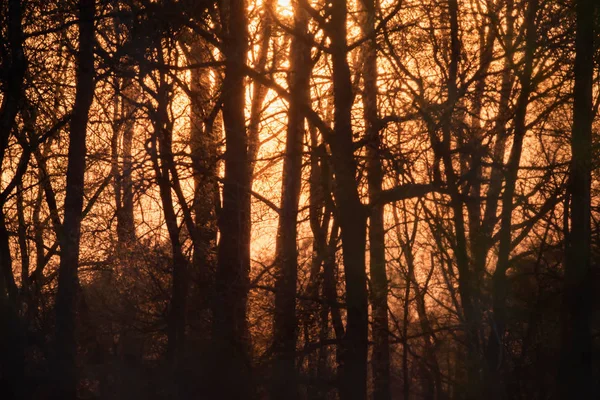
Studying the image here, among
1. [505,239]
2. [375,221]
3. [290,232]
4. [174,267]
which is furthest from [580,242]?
[174,267]

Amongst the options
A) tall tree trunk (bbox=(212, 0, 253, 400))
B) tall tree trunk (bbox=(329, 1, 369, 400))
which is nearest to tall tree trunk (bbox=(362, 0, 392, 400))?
tall tree trunk (bbox=(329, 1, 369, 400))

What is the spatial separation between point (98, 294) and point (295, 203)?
4.10 meters

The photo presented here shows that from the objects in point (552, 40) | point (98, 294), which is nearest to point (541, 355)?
point (552, 40)

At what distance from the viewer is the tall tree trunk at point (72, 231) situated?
12375 mm

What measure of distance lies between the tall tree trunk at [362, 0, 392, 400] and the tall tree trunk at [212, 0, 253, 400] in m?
1.99

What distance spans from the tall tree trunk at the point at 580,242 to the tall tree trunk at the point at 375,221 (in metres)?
3.04

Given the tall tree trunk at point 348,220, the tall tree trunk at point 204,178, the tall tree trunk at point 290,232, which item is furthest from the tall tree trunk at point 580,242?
the tall tree trunk at point 204,178

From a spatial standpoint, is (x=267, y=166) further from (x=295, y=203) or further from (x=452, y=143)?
(x=452, y=143)

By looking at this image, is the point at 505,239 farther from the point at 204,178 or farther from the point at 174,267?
the point at 174,267

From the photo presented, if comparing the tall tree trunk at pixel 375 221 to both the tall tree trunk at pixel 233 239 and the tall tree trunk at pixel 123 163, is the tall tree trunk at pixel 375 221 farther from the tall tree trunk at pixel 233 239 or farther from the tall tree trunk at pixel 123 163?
the tall tree trunk at pixel 123 163

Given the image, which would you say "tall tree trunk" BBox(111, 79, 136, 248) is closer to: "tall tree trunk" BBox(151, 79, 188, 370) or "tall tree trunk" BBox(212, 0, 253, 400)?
"tall tree trunk" BBox(151, 79, 188, 370)

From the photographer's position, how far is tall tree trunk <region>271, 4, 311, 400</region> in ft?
42.3

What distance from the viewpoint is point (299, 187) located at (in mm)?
15812

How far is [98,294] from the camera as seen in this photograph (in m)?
15.3
